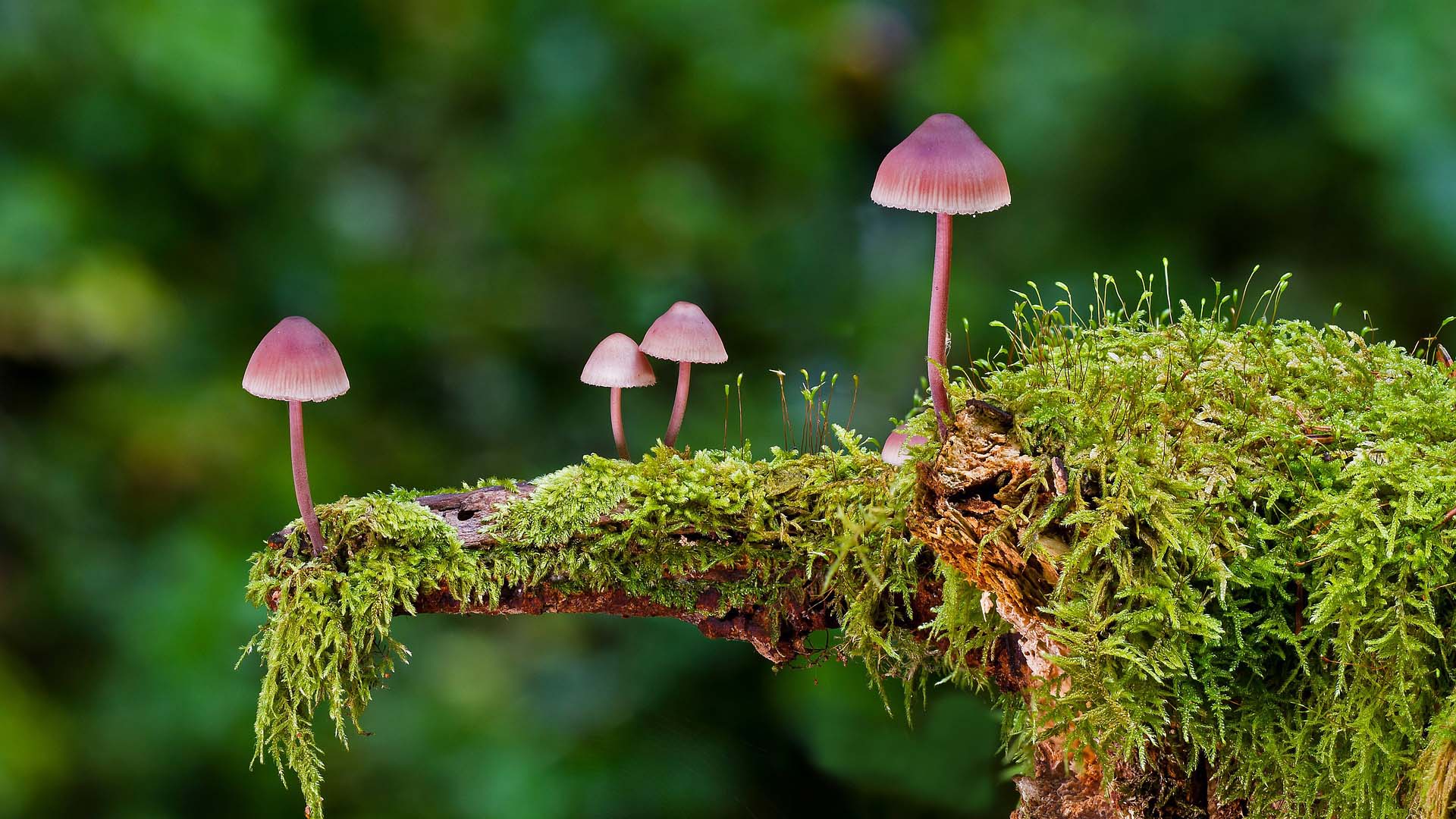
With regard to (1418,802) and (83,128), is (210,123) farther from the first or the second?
(1418,802)

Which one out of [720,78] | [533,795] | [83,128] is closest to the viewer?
[83,128]

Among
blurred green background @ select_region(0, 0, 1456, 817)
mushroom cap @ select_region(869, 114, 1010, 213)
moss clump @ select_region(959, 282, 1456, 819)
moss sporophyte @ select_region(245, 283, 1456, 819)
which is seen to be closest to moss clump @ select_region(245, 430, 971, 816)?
moss sporophyte @ select_region(245, 283, 1456, 819)

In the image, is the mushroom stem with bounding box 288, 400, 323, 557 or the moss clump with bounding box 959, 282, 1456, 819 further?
the mushroom stem with bounding box 288, 400, 323, 557

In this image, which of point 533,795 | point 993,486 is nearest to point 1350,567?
point 993,486

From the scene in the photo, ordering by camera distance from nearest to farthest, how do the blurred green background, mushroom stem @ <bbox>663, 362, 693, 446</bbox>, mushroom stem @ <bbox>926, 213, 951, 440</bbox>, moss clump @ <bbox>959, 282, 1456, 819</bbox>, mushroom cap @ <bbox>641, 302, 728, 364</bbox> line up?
moss clump @ <bbox>959, 282, 1456, 819</bbox>, mushroom stem @ <bbox>926, 213, 951, 440</bbox>, mushroom cap @ <bbox>641, 302, 728, 364</bbox>, mushroom stem @ <bbox>663, 362, 693, 446</bbox>, the blurred green background

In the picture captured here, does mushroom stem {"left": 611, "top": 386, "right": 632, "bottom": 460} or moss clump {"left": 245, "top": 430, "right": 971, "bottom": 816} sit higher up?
mushroom stem {"left": 611, "top": 386, "right": 632, "bottom": 460}

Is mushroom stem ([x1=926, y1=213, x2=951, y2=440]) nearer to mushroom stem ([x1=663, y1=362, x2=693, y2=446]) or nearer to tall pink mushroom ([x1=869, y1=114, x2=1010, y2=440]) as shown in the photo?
tall pink mushroom ([x1=869, y1=114, x2=1010, y2=440])
